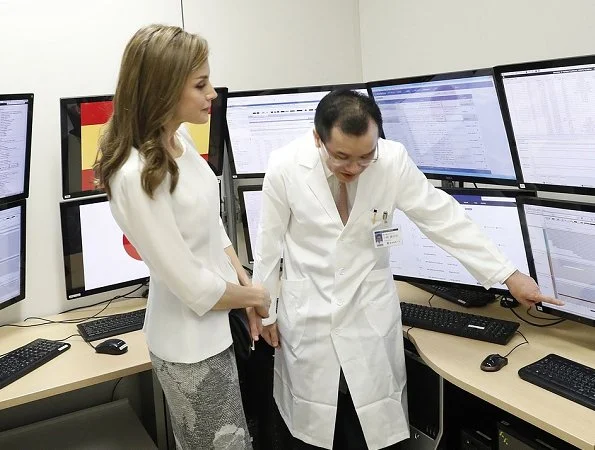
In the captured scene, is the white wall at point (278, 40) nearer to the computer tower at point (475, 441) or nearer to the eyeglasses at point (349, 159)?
the eyeglasses at point (349, 159)

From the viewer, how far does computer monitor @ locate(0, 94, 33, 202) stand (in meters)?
1.91

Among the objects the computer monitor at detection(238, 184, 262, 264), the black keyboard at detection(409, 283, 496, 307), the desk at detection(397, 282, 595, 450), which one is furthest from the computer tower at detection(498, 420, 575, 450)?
the computer monitor at detection(238, 184, 262, 264)

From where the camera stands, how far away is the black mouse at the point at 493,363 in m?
1.61

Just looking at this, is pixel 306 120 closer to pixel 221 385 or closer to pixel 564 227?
pixel 564 227

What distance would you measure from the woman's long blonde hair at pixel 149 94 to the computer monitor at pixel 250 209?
3.70ft

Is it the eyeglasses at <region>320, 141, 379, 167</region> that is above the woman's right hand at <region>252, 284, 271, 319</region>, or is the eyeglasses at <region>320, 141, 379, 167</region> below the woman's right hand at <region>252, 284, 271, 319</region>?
above

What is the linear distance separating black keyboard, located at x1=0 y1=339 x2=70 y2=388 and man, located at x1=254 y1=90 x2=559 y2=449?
719mm

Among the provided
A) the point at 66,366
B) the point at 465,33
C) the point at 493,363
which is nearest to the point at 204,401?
the point at 66,366

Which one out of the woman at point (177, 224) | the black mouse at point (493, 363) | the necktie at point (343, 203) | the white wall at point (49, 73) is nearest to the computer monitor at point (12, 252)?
the white wall at point (49, 73)

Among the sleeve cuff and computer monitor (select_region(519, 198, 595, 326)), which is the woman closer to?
the sleeve cuff

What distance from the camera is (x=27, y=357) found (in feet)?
6.16

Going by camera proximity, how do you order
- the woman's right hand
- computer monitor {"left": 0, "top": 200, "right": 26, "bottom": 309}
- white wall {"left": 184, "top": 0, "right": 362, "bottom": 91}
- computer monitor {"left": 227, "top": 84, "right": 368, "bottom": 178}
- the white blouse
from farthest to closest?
1. white wall {"left": 184, "top": 0, "right": 362, "bottom": 91}
2. computer monitor {"left": 227, "top": 84, "right": 368, "bottom": 178}
3. computer monitor {"left": 0, "top": 200, "right": 26, "bottom": 309}
4. the woman's right hand
5. the white blouse

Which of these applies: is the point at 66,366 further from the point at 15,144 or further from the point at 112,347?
the point at 15,144

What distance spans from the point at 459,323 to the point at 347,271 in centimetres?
45
